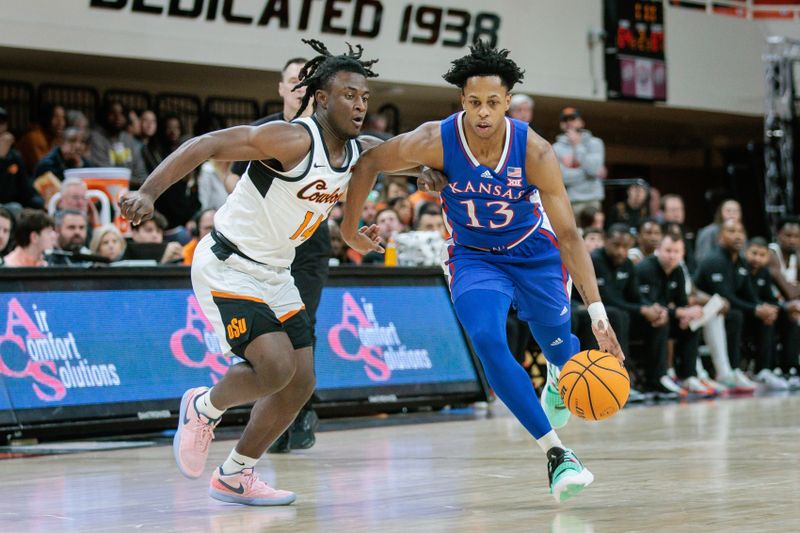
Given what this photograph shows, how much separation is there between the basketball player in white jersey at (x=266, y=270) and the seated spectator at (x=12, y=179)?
6904 mm

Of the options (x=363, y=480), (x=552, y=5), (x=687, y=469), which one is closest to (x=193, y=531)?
(x=363, y=480)

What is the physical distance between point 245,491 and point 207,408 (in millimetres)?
409

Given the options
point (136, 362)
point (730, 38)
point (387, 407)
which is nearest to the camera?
point (136, 362)

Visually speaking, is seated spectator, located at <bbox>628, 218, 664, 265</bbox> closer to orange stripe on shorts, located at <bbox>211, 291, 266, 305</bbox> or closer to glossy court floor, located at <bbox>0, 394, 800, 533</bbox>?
glossy court floor, located at <bbox>0, 394, 800, 533</bbox>

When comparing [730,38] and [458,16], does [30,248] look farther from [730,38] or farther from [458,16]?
[730,38]

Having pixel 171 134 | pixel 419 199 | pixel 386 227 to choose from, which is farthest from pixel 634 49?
pixel 386 227

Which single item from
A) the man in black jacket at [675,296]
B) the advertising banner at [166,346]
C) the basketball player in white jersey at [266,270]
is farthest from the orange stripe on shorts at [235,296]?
the man in black jacket at [675,296]

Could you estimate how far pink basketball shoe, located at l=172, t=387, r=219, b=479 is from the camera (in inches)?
220

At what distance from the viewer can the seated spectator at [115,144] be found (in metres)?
13.3

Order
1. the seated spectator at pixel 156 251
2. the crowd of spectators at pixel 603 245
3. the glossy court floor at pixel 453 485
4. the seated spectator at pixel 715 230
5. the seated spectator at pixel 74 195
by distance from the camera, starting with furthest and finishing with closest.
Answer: the seated spectator at pixel 715 230 → the crowd of spectators at pixel 603 245 → the seated spectator at pixel 74 195 → the seated spectator at pixel 156 251 → the glossy court floor at pixel 453 485

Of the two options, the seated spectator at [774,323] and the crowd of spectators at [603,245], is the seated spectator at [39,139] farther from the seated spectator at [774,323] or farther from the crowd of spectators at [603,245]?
the seated spectator at [774,323]

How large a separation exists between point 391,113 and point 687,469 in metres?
12.5

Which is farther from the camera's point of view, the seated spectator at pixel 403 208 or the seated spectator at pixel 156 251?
the seated spectator at pixel 403 208

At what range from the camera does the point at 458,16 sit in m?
17.5
